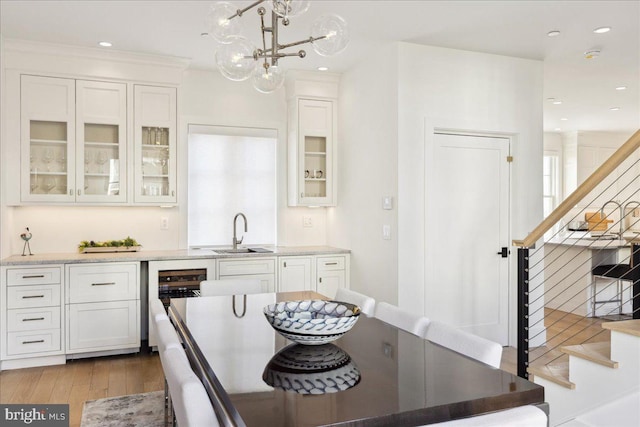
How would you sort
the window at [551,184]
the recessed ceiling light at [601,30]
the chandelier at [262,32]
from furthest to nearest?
the window at [551,184] < the recessed ceiling light at [601,30] < the chandelier at [262,32]

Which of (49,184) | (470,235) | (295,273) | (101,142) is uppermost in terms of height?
(101,142)

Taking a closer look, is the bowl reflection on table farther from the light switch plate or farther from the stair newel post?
the light switch plate

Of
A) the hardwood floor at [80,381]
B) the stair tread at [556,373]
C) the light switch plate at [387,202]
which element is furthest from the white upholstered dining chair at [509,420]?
the light switch plate at [387,202]

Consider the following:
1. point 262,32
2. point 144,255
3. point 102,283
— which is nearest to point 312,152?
point 144,255

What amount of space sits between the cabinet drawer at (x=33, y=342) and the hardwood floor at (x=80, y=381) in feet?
0.50

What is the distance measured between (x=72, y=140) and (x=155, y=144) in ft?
2.27

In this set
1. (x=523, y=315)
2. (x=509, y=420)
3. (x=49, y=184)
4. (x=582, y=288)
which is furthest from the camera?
(x=582, y=288)

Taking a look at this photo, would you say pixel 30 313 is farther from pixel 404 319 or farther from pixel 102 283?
pixel 404 319

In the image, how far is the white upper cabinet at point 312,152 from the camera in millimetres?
4984

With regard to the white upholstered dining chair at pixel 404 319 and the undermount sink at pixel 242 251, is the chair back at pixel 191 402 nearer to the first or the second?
the white upholstered dining chair at pixel 404 319

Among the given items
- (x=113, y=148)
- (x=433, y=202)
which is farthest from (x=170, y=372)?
(x=113, y=148)

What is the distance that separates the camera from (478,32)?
388 cm

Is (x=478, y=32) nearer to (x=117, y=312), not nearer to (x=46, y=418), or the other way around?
(x=117, y=312)

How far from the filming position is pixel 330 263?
4801mm
